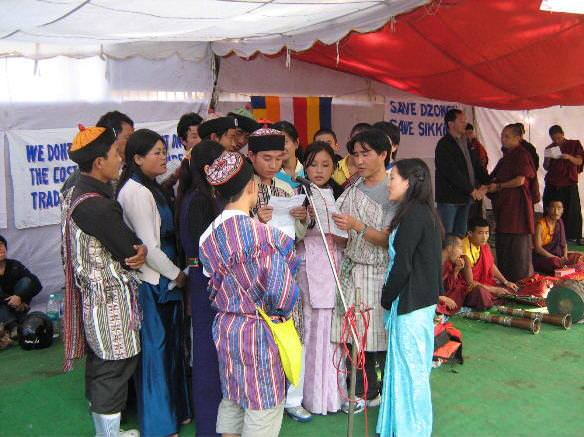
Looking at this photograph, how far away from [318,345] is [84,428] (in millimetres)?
1403

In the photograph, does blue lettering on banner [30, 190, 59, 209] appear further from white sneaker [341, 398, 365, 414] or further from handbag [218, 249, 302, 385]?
handbag [218, 249, 302, 385]

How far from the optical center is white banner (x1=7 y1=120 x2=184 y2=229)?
17.5 feet

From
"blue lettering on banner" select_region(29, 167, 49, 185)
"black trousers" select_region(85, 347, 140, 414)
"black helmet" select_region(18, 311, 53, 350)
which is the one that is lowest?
"black helmet" select_region(18, 311, 53, 350)

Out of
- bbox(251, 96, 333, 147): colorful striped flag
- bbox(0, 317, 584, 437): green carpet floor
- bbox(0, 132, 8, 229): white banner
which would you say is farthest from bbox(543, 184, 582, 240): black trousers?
bbox(0, 132, 8, 229): white banner

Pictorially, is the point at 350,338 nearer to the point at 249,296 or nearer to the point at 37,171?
the point at 249,296

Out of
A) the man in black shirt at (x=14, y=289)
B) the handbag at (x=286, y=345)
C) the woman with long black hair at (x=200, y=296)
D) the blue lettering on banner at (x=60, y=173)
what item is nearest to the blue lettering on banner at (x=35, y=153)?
the blue lettering on banner at (x=60, y=173)

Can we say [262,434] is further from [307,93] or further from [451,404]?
[307,93]

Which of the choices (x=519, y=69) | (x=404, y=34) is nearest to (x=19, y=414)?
(x=404, y=34)

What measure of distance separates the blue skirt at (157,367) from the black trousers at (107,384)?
0.62ft

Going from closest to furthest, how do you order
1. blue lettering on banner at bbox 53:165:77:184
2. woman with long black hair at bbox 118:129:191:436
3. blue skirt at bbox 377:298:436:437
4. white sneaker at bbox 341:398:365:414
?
blue skirt at bbox 377:298:436:437 < woman with long black hair at bbox 118:129:191:436 < white sneaker at bbox 341:398:365:414 < blue lettering on banner at bbox 53:165:77:184

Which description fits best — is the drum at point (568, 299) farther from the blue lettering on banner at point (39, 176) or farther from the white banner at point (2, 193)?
the white banner at point (2, 193)

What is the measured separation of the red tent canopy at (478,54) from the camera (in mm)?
4648

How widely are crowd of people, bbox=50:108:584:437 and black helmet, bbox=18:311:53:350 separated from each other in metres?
1.51

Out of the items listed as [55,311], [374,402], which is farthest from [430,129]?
[374,402]
